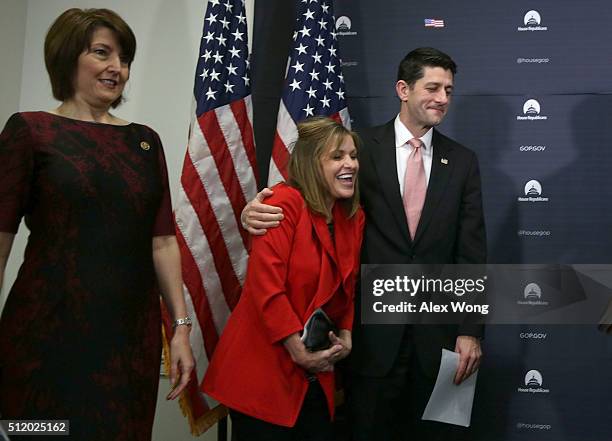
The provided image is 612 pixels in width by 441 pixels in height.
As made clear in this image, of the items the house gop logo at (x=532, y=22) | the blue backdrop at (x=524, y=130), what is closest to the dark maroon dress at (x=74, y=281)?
the blue backdrop at (x=524, y=130)

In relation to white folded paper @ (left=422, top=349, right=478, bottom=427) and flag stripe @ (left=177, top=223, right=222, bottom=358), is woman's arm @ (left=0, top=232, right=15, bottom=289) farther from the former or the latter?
white folded paper @ (left=422, top=349, right=478, bottom=427)

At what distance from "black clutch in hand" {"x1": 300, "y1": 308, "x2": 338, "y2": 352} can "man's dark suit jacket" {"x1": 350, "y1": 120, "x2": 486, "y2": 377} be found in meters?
0.31

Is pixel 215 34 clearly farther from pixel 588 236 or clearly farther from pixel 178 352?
pixel 588 236

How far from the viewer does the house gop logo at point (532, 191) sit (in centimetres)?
287

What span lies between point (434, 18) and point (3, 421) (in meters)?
2.52

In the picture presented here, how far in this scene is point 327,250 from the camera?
6.47 ft

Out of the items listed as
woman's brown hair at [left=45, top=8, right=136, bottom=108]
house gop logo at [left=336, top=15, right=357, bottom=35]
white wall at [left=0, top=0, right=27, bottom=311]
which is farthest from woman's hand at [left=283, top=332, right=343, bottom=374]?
white wall at [left=0, top=0, right=27, bottom=311]

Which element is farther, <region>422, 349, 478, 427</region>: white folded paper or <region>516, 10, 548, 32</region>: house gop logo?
<region>516, 10, 548, 32</region>: house gop logo

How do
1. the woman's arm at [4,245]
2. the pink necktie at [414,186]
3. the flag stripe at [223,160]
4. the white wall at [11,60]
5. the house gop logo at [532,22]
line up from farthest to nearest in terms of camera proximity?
the white wall at [11,60] < the house gop logo at [532,22] < the flag stripe at [223,160] < the pink necktie at [414,186] < the woman's arm at [4,245]

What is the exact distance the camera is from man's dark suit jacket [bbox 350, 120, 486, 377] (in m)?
2.17

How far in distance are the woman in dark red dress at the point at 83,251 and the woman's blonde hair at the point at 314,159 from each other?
1.72ft

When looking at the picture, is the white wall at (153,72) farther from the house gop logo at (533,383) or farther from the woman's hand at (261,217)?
the house gop logo at (533,383)

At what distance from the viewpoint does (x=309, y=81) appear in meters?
2.68

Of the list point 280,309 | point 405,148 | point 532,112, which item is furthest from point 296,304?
point 532,112
